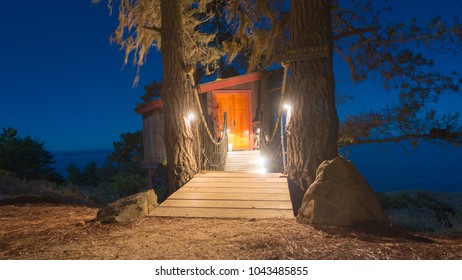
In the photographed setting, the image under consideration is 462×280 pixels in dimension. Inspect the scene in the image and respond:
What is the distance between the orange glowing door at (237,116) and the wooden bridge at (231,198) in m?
5.99

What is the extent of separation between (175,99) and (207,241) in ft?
11.4

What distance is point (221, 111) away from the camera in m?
11.8

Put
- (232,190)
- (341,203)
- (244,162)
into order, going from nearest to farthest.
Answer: (341,203), (232,190), (244,162)

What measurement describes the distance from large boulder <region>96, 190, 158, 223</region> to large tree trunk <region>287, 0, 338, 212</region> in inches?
91.6

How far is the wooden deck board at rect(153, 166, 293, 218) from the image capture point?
406cm

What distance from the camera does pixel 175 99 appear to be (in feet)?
19.3

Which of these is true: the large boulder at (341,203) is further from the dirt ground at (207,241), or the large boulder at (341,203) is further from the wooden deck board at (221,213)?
the wooden deck board at (221,213)

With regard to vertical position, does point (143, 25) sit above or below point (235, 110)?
above

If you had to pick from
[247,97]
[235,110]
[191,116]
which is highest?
[247,97]

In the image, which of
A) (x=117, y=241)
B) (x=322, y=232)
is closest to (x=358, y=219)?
(x=322, y=232)

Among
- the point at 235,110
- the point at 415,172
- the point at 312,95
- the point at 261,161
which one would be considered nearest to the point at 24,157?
the point at 235,110

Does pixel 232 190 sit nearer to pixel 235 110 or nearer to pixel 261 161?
pixel 261 161

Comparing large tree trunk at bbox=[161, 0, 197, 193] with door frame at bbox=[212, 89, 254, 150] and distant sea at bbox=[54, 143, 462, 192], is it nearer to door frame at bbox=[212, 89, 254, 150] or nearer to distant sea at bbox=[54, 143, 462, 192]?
door frame at bbox=[212, 89, 254, 150]
